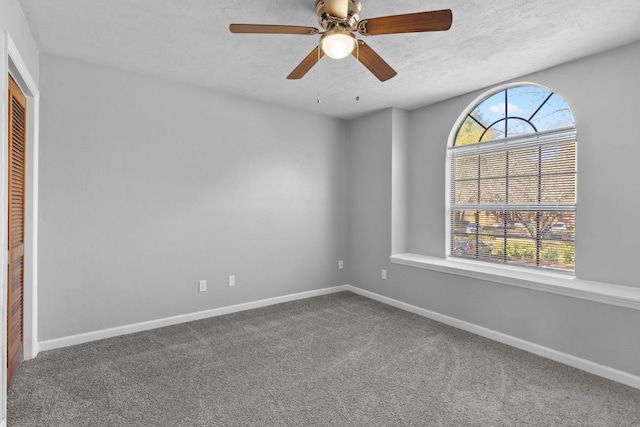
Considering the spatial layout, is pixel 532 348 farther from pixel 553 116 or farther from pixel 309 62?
pixel 309 62

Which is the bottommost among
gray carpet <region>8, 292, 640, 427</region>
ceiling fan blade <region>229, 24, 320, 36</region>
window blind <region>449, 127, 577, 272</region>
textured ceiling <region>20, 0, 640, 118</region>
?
gray carpet <region>8, 292, 640, 427</region>

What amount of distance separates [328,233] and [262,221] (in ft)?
3.50

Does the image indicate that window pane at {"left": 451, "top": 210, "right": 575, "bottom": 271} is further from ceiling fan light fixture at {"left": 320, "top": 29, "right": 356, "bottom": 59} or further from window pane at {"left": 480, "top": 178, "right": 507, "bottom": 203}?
ceiling fan light fixture at {"left": 320, "top": 29, "right": 356, "bottom": 59}

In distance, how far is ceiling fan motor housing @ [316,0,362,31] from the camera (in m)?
1.79

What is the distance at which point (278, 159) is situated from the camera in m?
4.16

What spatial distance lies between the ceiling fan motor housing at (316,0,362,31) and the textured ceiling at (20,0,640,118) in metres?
0.28

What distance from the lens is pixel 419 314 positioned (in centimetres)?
379

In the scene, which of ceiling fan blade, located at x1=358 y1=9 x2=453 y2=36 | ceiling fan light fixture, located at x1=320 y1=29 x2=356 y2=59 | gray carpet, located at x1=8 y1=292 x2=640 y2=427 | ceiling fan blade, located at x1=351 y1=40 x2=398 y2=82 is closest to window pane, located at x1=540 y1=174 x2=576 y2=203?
gray carpet, located at x1=8 y1=292 x2=640 y2=427

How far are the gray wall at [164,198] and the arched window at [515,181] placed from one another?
1840 mm

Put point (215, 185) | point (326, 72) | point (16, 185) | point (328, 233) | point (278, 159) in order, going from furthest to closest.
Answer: point (328, 233) < point (278, 159) < point (215, 185) < point (326, 72) < point (16, 185)

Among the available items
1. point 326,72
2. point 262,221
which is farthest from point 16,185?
point 326,72

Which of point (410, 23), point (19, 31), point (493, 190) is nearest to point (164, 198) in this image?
point (19, 31)

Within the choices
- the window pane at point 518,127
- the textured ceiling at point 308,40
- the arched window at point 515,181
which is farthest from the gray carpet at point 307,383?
the textured ceiling at point 308,40

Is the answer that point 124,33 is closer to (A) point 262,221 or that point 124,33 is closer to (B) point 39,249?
(B) point 39,249
